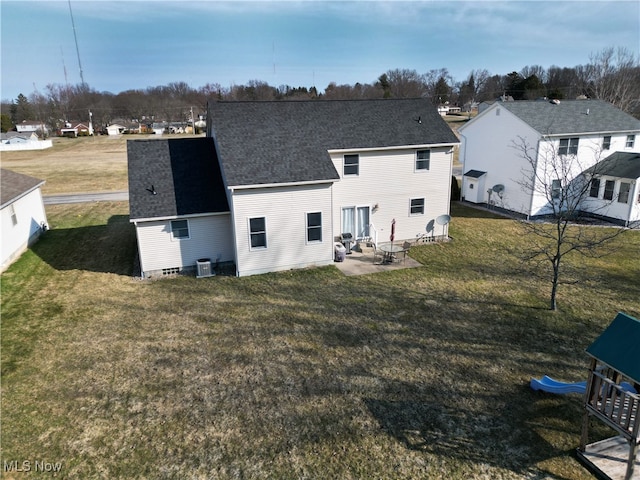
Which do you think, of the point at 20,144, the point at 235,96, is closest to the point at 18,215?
the point at 20,144

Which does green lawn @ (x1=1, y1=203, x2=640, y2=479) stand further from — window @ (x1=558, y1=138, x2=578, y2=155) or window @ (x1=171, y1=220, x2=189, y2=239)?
window @ (x1=558, y1=138, x2=578, y2=155)

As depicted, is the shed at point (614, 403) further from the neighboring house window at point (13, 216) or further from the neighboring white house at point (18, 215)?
the neighboring house window at point (13, 216)

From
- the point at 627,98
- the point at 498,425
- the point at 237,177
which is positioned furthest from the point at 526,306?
the point at 627,98

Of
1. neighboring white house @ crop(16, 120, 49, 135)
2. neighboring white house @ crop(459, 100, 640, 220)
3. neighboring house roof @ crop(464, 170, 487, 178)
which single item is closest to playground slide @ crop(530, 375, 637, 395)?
neighboring white house @ crop(459, 100, 640, 220)

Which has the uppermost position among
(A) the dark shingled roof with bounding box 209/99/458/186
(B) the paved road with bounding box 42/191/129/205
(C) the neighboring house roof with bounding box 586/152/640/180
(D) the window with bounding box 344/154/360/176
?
(A) the dark shingled roof with bounding box 209/99/458/186

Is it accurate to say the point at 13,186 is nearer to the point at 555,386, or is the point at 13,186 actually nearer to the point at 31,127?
the point at 555,386

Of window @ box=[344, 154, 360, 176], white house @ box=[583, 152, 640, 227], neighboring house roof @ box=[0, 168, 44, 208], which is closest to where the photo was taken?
neighboring house roof @ box=[0, 168, 44, 208]

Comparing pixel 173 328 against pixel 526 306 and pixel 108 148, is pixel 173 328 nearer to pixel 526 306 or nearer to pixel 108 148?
pixel 526 306
